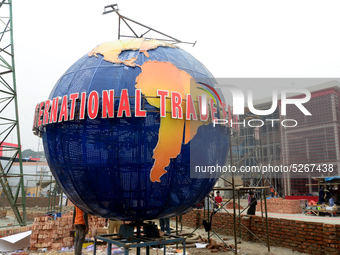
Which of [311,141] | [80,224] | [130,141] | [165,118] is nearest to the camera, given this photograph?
[130,141]

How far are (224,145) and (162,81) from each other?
1.66 metres

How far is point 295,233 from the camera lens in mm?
9344

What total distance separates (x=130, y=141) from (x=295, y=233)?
24.2 feet

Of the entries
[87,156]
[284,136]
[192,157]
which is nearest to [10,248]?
[87,156]

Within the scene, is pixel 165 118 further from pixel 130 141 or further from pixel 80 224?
pixel 80 224

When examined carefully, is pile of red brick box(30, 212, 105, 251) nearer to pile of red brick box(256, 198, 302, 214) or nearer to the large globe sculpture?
the large globe sculpture

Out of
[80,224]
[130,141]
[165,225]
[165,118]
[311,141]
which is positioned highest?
[311,141]

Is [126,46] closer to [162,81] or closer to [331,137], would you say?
[162,81]

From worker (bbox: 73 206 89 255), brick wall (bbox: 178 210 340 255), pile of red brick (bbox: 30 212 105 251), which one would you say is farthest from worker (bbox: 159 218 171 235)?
worker (bbox: 73 206 89 255)

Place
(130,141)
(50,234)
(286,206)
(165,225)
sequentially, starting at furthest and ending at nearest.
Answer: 1. (286,206)
2. (165,225)
3. (50,234)
4. (130,141)

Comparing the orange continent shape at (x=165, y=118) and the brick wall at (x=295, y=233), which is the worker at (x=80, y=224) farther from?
the brick wall at (x=295, y=233)

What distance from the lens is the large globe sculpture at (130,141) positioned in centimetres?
452

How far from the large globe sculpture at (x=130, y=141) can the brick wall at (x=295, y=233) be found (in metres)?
5.18

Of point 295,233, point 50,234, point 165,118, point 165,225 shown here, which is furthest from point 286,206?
point 165,118
